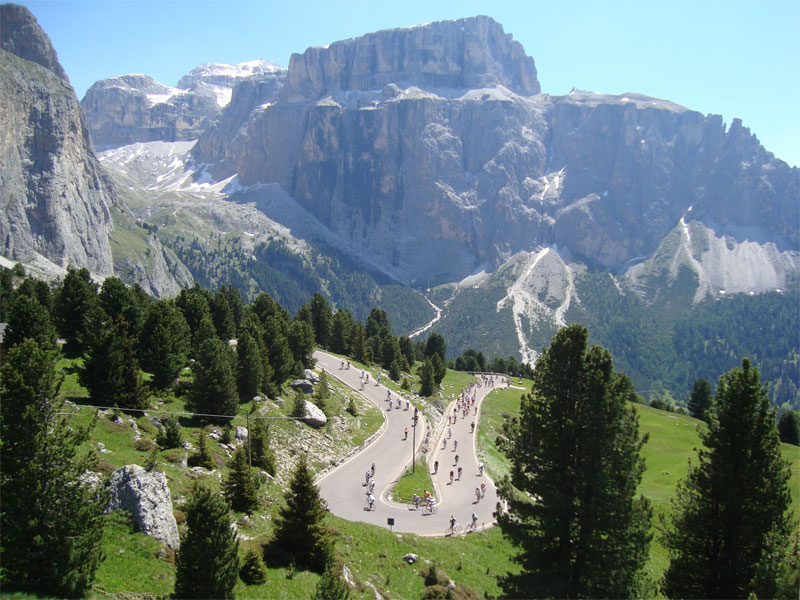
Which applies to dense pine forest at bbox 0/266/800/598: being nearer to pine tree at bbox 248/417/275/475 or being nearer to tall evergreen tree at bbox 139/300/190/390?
pine tree at bbox 248/417/275/475

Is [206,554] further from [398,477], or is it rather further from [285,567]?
[398,477]

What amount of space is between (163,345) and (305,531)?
977 inches

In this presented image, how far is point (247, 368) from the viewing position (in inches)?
1858

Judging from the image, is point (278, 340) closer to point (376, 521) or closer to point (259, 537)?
point (376, 521)

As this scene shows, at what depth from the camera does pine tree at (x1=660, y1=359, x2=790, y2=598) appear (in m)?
22.1

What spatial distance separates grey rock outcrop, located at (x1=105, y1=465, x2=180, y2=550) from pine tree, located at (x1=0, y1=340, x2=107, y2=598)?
12.1ft

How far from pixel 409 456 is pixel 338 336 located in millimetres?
46940

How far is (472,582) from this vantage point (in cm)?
2786

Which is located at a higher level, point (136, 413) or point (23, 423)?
point (23, 423)

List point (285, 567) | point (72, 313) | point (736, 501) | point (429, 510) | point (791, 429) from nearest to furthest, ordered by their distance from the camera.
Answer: point (736, 501) < point (285, 567) < point (429, 510) < point (72, 313) < point (791, 429)

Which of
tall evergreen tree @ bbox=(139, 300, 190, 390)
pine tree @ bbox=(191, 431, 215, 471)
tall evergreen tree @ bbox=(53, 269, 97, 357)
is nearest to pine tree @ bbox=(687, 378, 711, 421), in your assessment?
tall evergreen tree @ bbox=(139, 300, 190, 390)

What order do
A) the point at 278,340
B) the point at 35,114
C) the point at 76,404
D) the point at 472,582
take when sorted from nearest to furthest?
the point at 472,582
the point at 76,404
the point at 278,340
the point at 35,114

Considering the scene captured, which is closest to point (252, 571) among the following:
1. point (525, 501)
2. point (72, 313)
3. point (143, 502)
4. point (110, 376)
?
point (143, 502)

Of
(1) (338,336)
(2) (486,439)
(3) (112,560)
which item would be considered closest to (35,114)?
(1) (338,336)
